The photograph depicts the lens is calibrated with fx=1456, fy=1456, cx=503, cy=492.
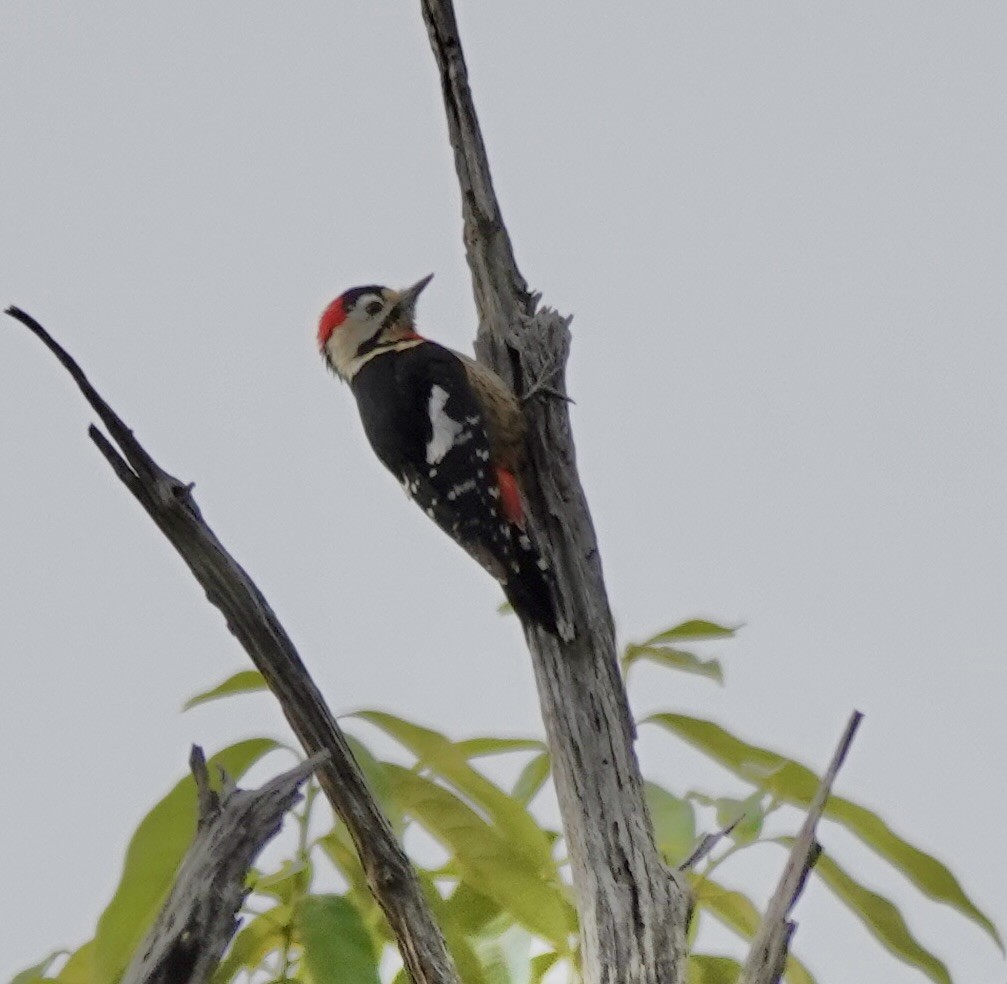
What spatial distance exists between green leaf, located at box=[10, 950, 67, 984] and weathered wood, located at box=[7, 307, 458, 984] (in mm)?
509

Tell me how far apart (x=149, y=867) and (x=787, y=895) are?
0.73m

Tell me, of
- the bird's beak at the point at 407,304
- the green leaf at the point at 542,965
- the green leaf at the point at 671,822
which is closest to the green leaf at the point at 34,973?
the green leaf at the point at 542,965

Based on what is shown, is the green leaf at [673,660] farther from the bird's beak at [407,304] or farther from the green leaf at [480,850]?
the bird's beak at [407,304]

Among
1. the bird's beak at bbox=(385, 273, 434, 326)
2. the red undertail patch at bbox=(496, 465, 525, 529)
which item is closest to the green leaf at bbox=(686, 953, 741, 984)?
the red undertail patch at bbox=(496, 465, 525, 529)

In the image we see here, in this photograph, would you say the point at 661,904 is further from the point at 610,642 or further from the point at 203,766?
the point at 203,766

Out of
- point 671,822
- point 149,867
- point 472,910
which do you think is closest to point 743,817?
point 671,822

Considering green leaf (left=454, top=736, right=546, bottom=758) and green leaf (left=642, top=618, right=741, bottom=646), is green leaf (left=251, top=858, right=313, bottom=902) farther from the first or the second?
green leaf (left=642, top=618, right=741, bottom=646)

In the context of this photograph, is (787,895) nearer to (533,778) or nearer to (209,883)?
(533,778)

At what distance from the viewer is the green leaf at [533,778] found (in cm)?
200

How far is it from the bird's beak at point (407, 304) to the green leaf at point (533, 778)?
224cm

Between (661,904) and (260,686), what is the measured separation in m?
0.57

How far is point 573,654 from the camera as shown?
79.6 inches

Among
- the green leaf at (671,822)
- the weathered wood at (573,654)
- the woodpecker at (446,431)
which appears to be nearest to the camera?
the weathered wood at (573,654)

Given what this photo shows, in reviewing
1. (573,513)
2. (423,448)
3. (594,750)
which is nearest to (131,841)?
(594,750)
